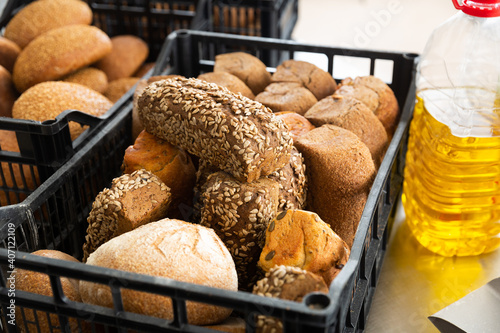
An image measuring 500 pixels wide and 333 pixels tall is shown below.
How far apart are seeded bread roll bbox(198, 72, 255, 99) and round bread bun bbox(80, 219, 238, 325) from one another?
1.59 feet

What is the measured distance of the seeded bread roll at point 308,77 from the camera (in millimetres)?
1282

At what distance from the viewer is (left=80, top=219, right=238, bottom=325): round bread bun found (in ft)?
2.39

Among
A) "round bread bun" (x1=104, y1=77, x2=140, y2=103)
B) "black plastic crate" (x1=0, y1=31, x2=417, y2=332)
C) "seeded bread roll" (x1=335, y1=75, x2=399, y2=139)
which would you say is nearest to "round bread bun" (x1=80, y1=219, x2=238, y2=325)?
"black plastic crate" (x1=0, y1=31, x2=417, y2=332)

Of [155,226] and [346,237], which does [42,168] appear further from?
[346,237]

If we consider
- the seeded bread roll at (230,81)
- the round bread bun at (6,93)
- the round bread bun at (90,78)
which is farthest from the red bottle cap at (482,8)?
the round bread bun at (6,93)

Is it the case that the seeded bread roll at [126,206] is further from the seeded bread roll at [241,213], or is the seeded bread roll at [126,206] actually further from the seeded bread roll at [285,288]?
the seeded bread roll at [285,288]

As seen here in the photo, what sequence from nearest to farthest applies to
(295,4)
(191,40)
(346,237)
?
(346,237)
(191,40)
(295,4)

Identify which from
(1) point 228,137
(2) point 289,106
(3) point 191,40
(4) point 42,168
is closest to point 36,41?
(3) point 191,40

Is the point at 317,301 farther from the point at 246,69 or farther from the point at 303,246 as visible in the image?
the point at 246,69

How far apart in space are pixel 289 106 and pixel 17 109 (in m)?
0.62

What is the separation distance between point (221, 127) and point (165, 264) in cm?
25

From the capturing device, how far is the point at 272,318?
67 cm

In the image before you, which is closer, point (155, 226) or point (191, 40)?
point (155, 226)

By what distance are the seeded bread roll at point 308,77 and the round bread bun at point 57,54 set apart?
561 mm
